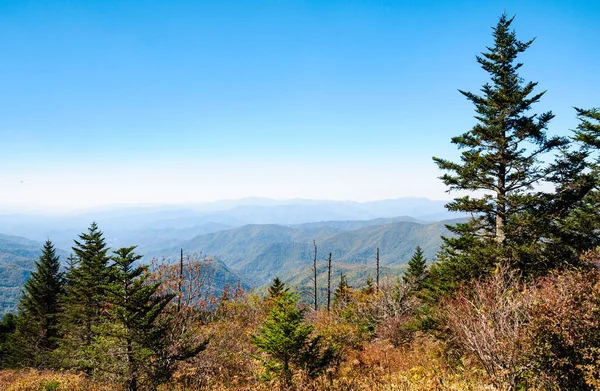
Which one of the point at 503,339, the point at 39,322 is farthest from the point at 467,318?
the point at 39,322

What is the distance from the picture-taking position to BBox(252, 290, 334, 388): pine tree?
10.5 m

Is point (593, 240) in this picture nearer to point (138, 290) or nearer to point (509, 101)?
point (509, 101)

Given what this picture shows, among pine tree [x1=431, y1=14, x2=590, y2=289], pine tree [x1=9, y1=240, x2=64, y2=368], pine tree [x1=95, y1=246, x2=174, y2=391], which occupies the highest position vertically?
pine tree [x1=431, y1=14, x2=590, y2=289]

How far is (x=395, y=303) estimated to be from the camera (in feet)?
71.2

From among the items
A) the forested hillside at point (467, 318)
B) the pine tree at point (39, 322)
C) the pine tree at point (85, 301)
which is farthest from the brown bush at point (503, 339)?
the pine tree at point (39, 322)

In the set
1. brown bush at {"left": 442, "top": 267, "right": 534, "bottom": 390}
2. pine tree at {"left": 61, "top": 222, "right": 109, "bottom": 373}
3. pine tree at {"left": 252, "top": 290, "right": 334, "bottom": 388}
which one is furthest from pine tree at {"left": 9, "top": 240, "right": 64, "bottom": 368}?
brown bush at {"left": 442, "top": 267, "right": 534, "bottom": 390}

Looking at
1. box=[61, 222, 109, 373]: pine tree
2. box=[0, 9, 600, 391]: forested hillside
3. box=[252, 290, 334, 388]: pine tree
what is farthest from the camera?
box=[61, 222, 109, 373]: pine tree

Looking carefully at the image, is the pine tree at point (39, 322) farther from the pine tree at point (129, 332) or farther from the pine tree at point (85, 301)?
the pine tree at point (129, 332)

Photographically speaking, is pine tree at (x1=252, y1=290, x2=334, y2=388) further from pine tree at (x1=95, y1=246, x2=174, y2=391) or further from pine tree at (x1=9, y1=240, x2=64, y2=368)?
pine tree at (x1=9, y1=240, x2=64, y2=368)

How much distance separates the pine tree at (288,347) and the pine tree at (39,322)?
27155mm

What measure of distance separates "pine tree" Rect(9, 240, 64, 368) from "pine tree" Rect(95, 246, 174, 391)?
21943mm

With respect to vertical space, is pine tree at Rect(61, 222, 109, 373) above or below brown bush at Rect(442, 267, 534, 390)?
below

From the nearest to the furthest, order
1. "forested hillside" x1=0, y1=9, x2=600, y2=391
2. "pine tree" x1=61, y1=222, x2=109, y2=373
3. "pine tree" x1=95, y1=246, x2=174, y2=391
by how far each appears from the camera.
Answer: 1. "forested hillside" x1=0, y1=9, x2=600, y2=391
2. "pine tree" x1=95, y1=246, x2=174, y2=391
3. "pine tree" x1=61, y1=222, x2=109, y2=373

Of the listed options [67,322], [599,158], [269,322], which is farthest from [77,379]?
[599,158]
